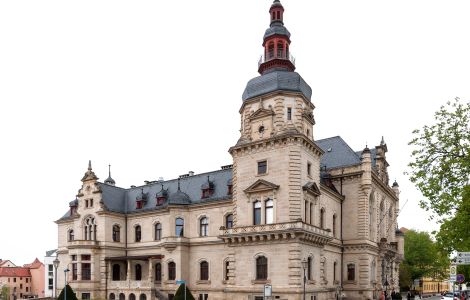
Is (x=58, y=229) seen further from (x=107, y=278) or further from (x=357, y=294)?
(x=357, y=294)

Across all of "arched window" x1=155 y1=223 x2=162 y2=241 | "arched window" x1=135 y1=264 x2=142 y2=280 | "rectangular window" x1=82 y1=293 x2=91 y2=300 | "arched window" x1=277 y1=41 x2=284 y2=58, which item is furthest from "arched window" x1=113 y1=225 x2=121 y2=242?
"arched window" x1=277 y1=41 x2=284 y2=58

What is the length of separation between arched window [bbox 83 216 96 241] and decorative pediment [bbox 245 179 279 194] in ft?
83.9

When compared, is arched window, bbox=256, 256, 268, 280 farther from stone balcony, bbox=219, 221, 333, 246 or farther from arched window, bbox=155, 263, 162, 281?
arched window, bbox=155, 263, 162, 281

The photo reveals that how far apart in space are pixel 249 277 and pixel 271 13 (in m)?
27.5

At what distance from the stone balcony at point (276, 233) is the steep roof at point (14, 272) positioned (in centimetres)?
11478

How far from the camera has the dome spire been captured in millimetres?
47562

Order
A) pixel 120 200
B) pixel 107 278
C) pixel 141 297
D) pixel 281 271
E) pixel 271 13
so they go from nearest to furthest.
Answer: pixel 281 271, pixel 271 13, pixel 141 297, pixel 107 278, pixel 120 200

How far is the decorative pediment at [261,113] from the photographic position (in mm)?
44375

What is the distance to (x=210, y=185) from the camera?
54969 mm

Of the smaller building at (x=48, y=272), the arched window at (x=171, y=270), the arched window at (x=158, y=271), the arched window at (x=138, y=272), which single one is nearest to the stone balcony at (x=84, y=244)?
the arched window at (x=138, y=272)

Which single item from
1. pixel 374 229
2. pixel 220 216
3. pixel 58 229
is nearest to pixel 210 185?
pixel 220 216

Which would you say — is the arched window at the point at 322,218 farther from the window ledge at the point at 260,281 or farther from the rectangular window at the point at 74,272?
the rectangular window at the point at 74,272

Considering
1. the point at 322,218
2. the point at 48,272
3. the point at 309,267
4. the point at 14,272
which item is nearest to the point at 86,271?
the point at 309,267

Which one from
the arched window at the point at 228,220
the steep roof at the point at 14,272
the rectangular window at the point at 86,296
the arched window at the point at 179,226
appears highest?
the arched window at the point at 228,220
